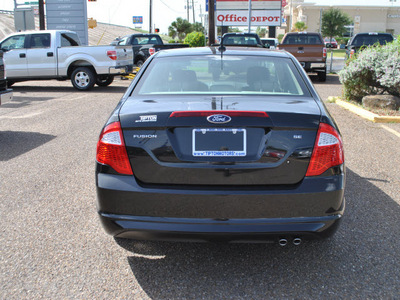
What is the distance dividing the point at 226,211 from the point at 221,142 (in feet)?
1.46

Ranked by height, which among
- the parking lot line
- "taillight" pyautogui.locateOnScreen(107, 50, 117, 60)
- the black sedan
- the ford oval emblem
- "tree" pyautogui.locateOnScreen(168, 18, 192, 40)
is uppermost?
"tree" pyautogui.locateOnScreen(168, 18, 192, 40)

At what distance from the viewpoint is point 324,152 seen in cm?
307

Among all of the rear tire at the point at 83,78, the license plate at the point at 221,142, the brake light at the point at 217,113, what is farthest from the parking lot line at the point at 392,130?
the rear tire at the point at 83,78

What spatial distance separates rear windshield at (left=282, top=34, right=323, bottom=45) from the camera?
20328 mm

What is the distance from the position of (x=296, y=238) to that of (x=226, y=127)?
2.84 ft

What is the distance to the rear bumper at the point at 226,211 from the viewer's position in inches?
118

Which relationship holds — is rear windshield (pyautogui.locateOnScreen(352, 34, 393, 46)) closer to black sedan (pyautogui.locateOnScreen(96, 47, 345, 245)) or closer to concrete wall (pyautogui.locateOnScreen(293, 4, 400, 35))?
black sedan (pyautogui.locateOnScreen(96, 47, 345, 245))

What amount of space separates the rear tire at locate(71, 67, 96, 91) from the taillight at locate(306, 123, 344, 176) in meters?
14.1

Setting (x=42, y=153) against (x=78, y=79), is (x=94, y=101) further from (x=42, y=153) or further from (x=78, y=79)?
(x=42, y=153)

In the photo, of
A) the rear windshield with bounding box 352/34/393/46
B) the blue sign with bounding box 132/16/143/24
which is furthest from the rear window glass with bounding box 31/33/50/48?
the blue sign with bounding box 132/16/143/24

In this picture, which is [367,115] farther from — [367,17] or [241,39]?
[367,17]

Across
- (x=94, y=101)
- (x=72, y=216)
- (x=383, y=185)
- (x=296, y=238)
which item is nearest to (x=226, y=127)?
(x=296, y=238)

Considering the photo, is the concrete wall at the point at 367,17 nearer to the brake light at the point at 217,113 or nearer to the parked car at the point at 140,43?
the parked car at the point at 140,43

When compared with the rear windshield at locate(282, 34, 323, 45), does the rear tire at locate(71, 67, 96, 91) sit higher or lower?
lower
